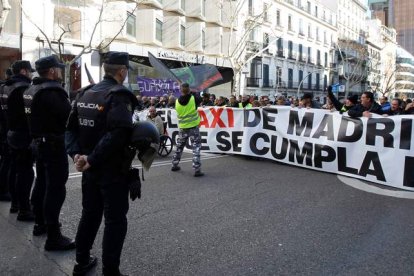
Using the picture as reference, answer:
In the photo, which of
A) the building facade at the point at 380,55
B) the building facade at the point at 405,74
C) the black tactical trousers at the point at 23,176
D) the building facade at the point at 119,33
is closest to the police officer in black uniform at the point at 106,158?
the black tactical trousers at the point at 23,176

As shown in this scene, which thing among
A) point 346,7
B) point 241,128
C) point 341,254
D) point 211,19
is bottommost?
point 341,254

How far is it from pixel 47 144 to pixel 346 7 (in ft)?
248

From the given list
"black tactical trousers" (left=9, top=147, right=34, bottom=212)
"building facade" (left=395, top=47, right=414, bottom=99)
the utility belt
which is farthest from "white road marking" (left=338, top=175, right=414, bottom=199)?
"building facade" (left=395, top=47, right=414, bottom=99)

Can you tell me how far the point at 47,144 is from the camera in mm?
4141

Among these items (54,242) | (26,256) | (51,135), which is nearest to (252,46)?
(51,135)

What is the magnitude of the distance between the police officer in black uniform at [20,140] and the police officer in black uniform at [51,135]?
817 mm

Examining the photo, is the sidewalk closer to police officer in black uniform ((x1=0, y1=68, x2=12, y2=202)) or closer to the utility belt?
the utility belt

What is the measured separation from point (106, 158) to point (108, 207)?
0.38m

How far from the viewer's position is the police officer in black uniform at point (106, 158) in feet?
10.6

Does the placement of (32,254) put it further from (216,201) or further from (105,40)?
(105,40)

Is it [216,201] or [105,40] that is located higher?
[105,40]

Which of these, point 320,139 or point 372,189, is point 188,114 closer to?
point 320,139

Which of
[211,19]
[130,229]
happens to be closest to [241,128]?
[130,229]

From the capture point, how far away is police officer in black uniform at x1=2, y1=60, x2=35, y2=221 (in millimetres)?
4973
